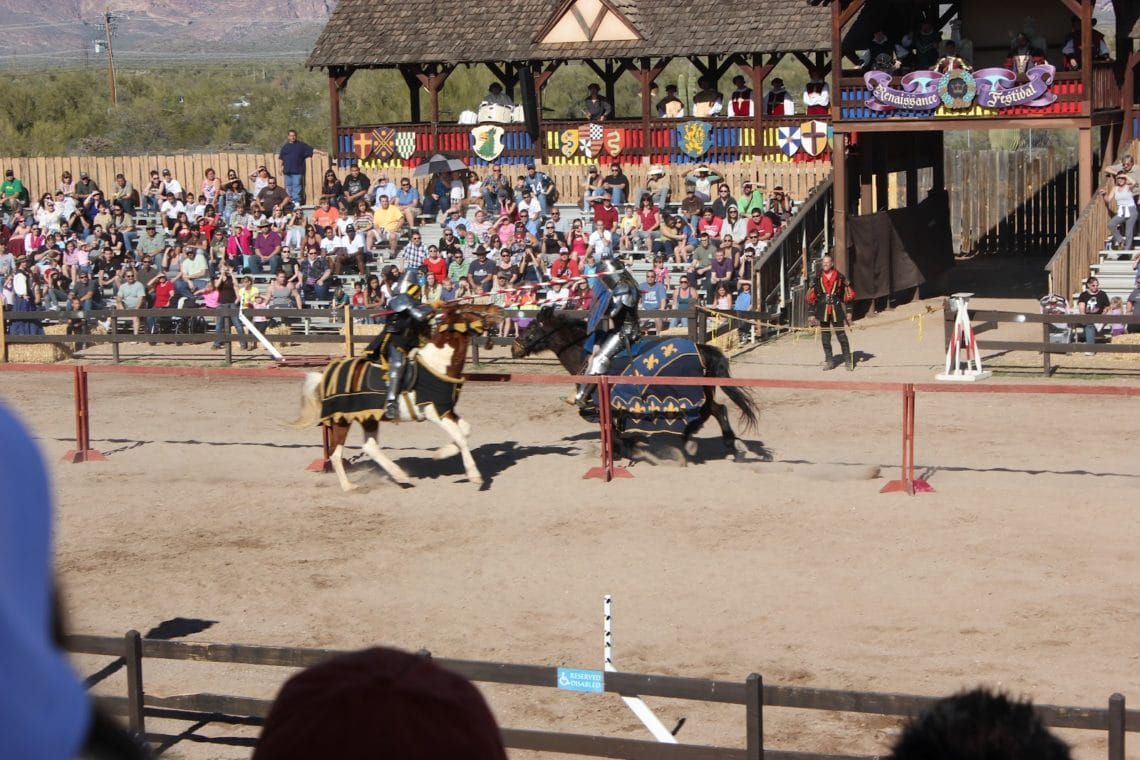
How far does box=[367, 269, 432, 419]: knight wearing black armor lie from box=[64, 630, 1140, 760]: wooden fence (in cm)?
729

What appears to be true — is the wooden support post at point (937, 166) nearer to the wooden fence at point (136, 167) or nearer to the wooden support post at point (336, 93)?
the wooden support post at point (336, 93)

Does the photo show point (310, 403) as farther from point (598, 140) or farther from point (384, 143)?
point (384, 143)

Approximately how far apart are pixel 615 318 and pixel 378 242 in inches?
523

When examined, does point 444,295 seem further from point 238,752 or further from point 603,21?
point 238,752

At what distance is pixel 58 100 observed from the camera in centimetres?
6375

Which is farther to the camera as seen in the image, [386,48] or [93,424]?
[386,48]

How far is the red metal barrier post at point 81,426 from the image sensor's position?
17141 mm

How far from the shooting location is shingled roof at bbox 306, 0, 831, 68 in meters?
29.6

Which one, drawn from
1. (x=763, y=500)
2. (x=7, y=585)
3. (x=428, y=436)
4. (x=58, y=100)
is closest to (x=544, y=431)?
(x=428, y=436)

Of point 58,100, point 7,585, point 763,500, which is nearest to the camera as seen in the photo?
point 7,585

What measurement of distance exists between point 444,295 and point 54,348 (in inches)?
280

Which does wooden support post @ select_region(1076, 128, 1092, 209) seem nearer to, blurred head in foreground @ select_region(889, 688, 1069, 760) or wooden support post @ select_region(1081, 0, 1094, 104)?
wooden support post @ select_region(1081, 0, 1094, 104)

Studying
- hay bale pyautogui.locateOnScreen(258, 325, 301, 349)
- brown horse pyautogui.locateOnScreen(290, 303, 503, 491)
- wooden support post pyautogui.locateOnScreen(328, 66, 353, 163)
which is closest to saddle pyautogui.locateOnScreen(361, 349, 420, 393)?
brown horse pyautogui.locateOnScreen(290, 303, 503, 491)

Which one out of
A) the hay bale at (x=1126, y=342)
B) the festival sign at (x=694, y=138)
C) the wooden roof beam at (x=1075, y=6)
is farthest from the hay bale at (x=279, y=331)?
the wooden roof beam at (x=1075, y=6)
